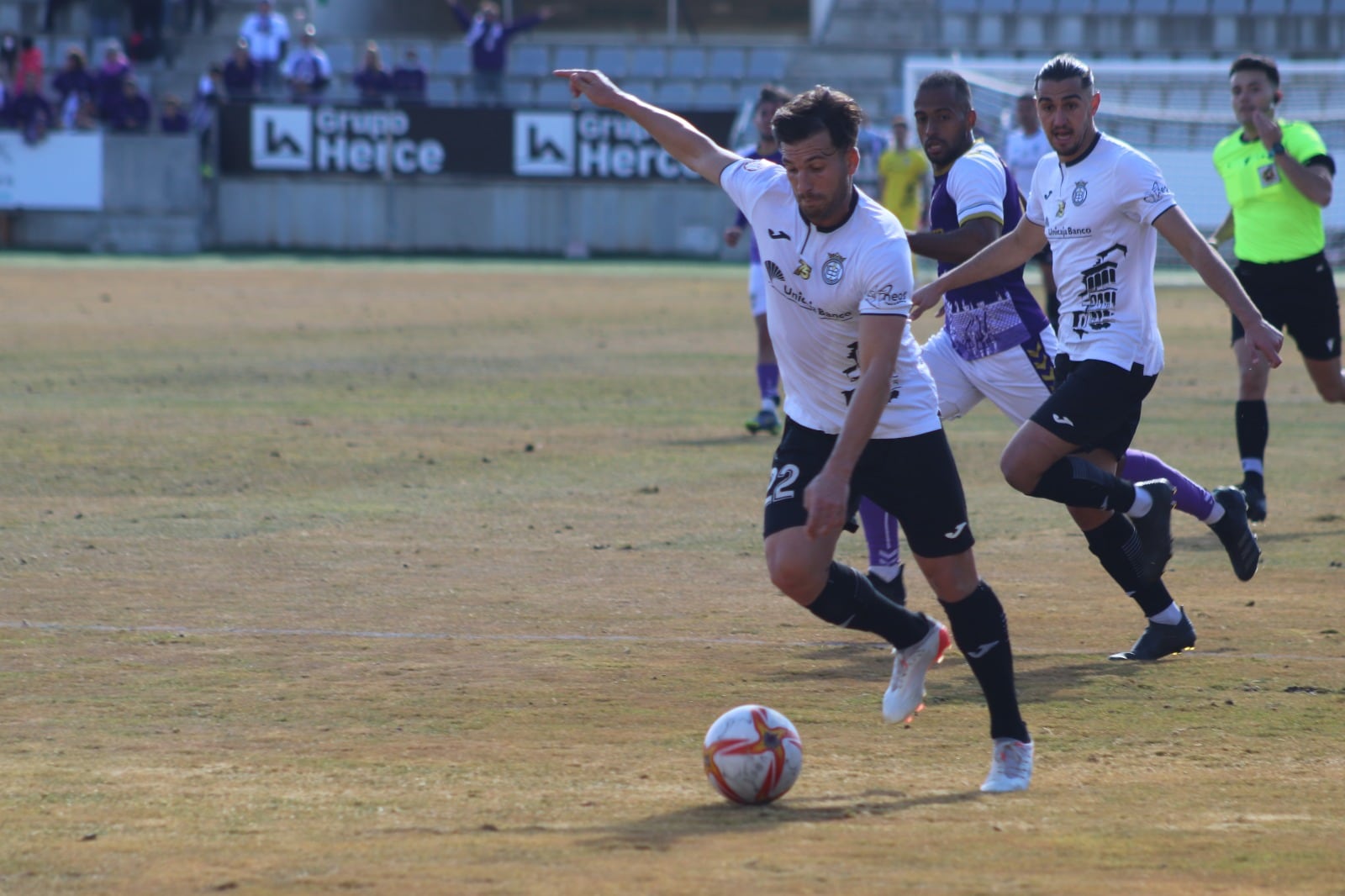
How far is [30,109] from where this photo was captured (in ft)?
109

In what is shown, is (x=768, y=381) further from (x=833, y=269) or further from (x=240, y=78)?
(x=240, y=78)

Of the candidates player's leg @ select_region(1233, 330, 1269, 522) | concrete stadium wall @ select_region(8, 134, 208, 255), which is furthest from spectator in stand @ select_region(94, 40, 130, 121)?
player's leg @ select_region(1233, 330, 1269, 522)

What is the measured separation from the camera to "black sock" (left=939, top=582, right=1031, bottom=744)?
207 inches

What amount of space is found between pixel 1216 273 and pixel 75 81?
102 ft

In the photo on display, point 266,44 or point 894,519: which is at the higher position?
point 266,44

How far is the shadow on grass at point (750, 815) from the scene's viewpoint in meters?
4.62

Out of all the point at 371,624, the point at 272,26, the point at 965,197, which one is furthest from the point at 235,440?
the point at 272,26

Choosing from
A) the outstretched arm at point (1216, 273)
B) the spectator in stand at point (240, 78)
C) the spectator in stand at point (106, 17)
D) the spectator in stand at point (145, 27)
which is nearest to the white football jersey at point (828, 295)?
the outstretched arm at point (1216, 273)

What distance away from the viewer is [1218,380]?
17.1 m

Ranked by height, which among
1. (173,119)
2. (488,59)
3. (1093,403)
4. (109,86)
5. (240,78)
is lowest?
(1093,403)

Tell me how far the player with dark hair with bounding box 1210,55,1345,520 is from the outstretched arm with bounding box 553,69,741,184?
489 centimetres

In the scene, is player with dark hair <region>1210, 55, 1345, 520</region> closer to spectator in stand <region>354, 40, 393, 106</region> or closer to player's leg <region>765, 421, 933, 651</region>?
player's leg <region>765, 421, 933, 651</region>

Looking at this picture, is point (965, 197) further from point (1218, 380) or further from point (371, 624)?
point (1218, 380)

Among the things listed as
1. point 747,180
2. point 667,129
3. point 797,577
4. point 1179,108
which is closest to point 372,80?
point 1179,108
